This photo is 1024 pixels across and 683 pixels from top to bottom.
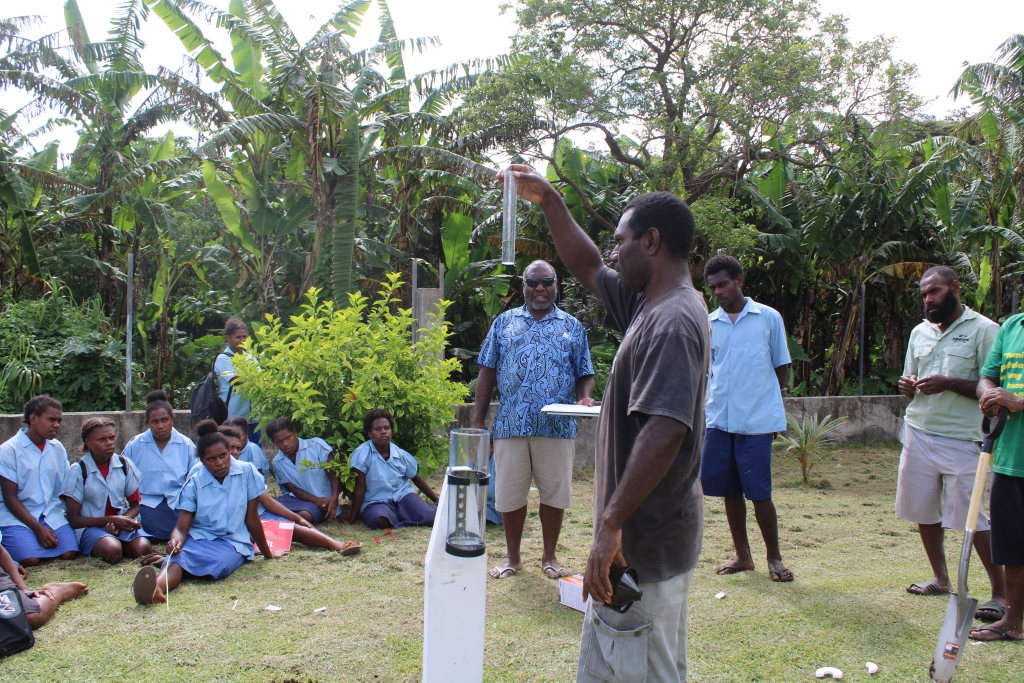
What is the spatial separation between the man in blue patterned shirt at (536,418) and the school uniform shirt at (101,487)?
2567 mm

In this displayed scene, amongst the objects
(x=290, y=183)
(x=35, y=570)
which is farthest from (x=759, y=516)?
(x=290, y=183)

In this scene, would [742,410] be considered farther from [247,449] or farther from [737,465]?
[247,449]

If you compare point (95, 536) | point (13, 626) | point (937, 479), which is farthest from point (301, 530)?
point (937, 479)

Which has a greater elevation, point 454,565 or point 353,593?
point 454,565

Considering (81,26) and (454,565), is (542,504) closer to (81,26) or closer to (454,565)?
(454,565)

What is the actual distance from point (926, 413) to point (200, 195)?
1209cm

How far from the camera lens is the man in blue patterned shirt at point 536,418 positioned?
16.8 ft

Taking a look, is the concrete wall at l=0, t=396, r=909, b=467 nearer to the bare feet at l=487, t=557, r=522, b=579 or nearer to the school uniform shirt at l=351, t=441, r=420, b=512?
the school uniform shirt at l=351, t=441, r=420, b=512

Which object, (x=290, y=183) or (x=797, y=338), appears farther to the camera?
(x=797, y=338)

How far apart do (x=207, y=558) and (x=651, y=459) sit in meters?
3.72

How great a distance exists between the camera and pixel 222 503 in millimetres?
5328

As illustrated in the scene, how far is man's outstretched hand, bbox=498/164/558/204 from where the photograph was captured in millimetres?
3098

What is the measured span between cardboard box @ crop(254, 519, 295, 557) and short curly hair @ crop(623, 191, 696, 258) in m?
4.05

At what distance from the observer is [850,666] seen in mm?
3721
